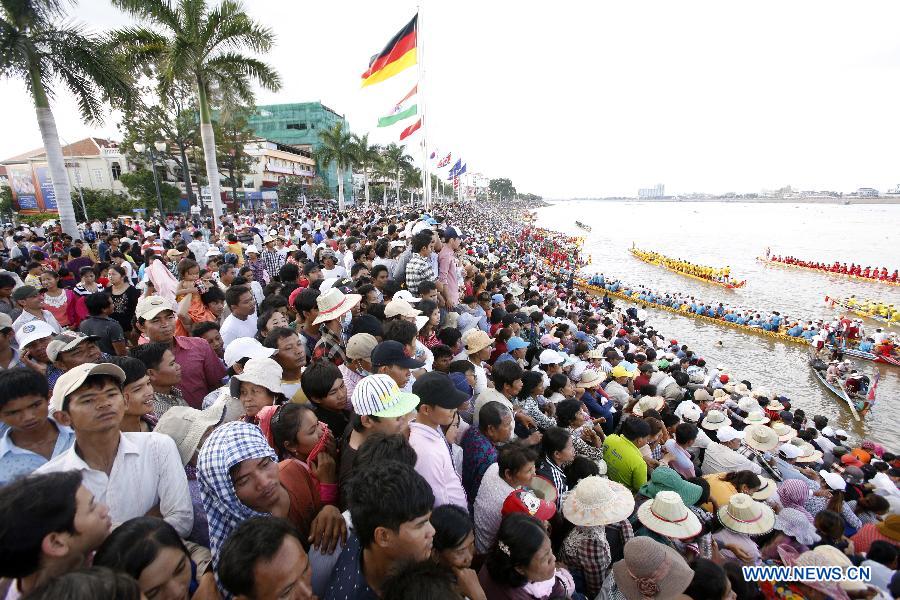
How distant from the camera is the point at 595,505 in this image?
3137 mm

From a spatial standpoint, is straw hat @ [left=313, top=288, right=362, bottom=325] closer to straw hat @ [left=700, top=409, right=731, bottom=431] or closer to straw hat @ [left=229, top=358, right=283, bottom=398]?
straw hat @ [left=229, top=358, right=283, bottom=398]

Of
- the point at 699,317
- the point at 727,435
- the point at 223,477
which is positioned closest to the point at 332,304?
the point at 223,477

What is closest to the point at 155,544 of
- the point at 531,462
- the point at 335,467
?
the point at 335,467

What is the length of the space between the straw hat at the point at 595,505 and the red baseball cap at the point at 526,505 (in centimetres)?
27

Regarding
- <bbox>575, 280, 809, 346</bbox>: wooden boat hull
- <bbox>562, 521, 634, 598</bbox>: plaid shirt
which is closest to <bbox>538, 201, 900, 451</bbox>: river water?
<bbox>575, 280, 809, 346</bbox>: wooden boat hull

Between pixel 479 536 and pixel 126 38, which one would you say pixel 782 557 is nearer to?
pixel 479 536

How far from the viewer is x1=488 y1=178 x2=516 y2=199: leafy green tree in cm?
14238

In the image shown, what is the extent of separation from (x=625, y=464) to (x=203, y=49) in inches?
674

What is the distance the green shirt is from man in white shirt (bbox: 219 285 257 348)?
4226 millimetres

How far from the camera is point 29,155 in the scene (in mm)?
47688

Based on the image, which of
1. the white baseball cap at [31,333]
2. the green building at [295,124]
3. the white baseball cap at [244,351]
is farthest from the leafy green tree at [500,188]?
the white baseball cap at [244,351]

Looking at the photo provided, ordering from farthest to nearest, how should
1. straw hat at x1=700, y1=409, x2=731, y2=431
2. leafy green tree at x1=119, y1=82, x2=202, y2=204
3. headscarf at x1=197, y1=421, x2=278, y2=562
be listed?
leafy green tree at x1=119, y1=82, x2=202, y2=204 < straw hat at x1=700, y1=409, x2=731, y2=431 < headscarf at x1=197, y1=421, x2=278, y2=562

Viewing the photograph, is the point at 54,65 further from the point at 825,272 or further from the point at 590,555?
the point at 825,272

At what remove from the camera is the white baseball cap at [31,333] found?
3.95 metres
